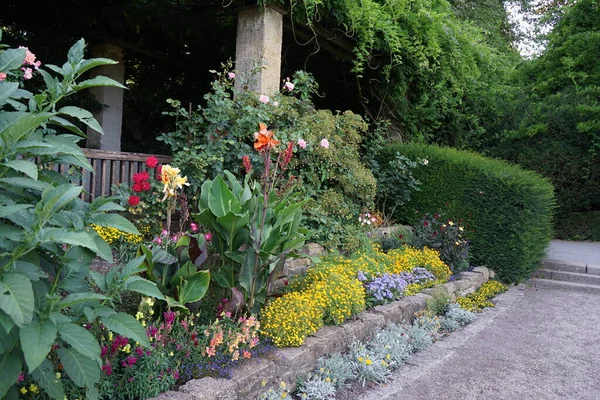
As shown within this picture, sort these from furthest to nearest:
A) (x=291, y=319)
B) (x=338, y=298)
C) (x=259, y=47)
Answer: (x=259, y=47) → (x=338, y=298) → (x=291, y=319)

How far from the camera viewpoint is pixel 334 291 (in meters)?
3.75

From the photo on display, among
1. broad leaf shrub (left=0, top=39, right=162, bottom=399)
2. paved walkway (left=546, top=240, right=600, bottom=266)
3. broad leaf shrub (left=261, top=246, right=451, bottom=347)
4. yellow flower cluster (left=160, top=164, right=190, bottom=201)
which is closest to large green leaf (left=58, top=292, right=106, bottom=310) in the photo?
broad leaf shrub (left=0, top=39, right=162, bottom=399)

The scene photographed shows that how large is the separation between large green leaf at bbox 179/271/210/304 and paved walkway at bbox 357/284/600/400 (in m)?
1.21

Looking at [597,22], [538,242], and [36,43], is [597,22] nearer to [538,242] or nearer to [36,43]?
[538,242]

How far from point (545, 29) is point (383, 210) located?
36.5ft

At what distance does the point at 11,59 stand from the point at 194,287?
154cm

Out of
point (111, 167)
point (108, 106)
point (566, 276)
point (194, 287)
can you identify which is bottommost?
point (566, 276)

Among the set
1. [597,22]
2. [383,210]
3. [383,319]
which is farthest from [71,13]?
[597,22]

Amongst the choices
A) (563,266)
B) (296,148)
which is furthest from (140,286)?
(563,266)

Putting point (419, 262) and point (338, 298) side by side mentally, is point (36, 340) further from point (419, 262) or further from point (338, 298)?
point (419, 262)

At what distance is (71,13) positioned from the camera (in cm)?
740

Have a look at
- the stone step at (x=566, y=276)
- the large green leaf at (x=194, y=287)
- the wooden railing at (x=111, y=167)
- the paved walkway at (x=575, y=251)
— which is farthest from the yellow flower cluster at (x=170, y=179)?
the paved walkway at (x=575, y=251)

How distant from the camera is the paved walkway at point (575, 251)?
821cm

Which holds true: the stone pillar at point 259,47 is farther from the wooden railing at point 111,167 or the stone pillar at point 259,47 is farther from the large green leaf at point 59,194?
the large green leaf at point 59,194
